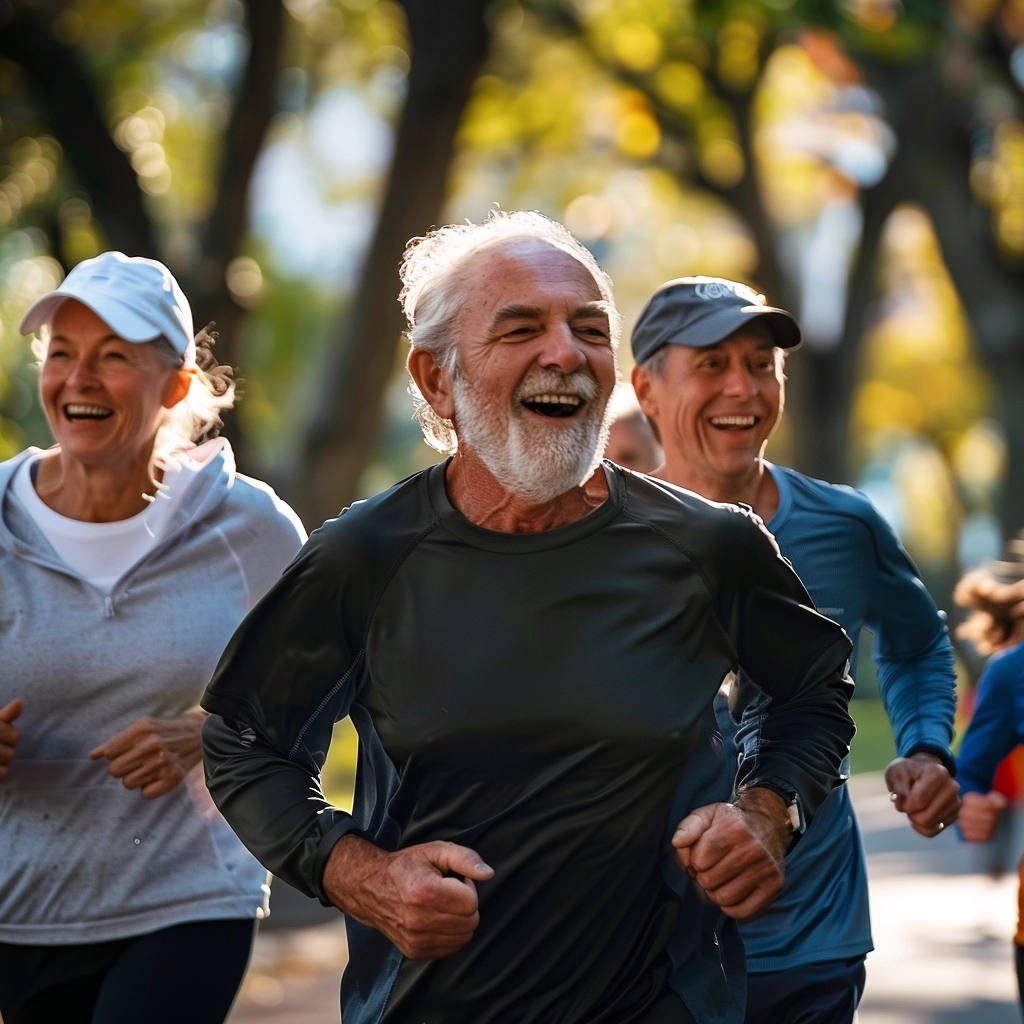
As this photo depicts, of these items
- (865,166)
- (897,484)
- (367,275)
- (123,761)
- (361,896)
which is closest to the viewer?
(361,896)

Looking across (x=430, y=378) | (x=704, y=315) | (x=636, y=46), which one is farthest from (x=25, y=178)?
(x=430, y=378)

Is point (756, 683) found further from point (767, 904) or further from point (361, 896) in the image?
point (361, 896)

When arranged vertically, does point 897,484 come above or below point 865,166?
below

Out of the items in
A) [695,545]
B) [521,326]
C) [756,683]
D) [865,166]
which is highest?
[865,166]

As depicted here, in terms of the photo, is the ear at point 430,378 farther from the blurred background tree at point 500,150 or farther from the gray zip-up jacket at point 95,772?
the blurred background tree at point 500,150

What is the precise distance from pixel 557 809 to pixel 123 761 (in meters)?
1.43

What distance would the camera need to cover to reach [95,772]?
4.64m

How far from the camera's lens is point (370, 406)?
431 inches

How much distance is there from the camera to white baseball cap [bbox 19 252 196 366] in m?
4.69

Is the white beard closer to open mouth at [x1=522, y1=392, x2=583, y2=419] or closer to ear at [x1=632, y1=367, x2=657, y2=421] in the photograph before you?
open mouth at [x1=522, y1=392, x2=583, y2=419]

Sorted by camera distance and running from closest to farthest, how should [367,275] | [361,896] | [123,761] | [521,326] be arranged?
[361,896], [521,326], [123,761], [367,275]

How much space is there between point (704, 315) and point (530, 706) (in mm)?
1823

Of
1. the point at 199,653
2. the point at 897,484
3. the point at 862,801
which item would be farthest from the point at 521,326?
the point at 897,484

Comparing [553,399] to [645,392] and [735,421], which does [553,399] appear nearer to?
[735,421]
